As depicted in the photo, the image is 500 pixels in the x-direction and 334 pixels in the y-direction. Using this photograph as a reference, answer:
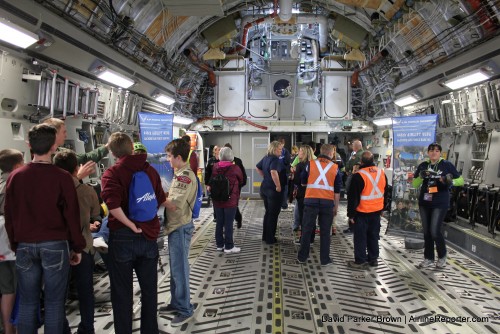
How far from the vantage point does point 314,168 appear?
5.50 m

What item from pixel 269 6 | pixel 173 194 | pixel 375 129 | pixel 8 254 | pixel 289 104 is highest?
pixel 269 6

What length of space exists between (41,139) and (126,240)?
987 mm

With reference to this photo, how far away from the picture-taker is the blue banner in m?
7.43

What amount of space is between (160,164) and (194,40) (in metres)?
4.37

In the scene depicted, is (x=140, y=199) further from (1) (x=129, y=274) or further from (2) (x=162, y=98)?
(2) (x=162, y=98)

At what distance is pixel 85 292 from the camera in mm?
3197

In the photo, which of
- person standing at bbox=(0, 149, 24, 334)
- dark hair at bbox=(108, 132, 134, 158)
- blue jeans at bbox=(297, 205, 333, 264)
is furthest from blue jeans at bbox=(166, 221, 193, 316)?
blue jeans at bbox=(297, 205, 333, 264)

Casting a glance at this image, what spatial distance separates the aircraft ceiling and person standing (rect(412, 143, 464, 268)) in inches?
96.5

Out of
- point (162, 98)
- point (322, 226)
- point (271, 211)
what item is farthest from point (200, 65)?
point (322, 226)

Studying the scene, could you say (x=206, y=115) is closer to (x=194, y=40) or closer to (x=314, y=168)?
(x=194, y=40)

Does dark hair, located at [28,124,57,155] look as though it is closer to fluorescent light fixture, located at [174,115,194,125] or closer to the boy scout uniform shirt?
the boy scout uniform shirt

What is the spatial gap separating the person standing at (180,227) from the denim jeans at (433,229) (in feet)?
11.9

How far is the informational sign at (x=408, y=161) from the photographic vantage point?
21.5ft

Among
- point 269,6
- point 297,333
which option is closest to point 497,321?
point 297,333
